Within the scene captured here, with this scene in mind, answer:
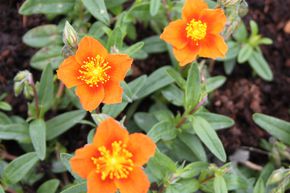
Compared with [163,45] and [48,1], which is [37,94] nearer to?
[48,1]

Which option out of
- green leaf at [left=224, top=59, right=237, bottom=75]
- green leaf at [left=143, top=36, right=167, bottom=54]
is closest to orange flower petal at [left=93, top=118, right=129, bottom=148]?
green leaf at [left=143, top=36, right=167, bottom=54]

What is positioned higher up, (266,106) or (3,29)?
(3,29)

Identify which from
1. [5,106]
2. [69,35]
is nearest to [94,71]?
[69,35]

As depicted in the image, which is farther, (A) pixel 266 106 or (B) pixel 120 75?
(A) pixel 266 106

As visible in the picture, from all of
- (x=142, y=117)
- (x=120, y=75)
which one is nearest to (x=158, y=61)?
(x=142, y=117)

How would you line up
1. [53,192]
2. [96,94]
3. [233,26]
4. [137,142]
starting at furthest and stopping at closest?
[233,26] < [53,192] < [96,94] < [137,142]

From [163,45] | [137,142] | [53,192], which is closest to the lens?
[137,142]

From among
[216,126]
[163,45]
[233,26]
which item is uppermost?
[233,26]
